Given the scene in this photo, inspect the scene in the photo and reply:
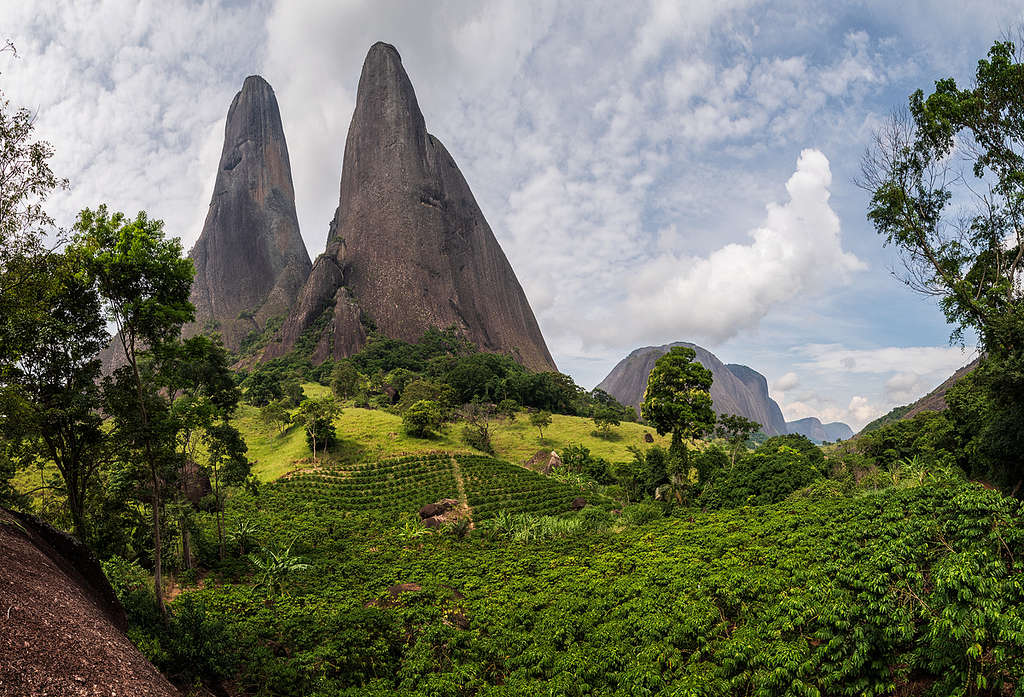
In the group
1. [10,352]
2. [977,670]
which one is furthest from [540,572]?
[10,352]

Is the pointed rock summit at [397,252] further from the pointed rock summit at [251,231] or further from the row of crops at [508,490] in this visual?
the row of crops at [508,490]

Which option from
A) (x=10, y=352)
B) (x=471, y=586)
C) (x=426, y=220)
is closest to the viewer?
(x=10, y=352)

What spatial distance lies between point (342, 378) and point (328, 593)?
4072 cm

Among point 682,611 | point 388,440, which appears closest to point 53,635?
point 682,611

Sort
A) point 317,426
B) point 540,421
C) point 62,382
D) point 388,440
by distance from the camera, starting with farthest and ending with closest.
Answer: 1. point 540,421
2. point 388,440
3. point 317,426
4. point 62,382

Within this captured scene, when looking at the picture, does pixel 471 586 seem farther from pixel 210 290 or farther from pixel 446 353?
pixel 210 290

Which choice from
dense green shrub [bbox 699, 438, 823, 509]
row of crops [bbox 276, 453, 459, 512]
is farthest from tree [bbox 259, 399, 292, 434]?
dense green shrub [bbox 699, 438, 823, 509]

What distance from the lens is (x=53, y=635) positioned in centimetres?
494

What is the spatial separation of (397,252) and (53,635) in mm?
73211

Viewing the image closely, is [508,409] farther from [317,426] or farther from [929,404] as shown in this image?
[929,404]

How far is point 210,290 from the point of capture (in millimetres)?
87562

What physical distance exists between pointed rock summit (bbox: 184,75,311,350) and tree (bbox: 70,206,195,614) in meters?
81.4

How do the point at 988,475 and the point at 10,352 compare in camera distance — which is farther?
the point at 988,475

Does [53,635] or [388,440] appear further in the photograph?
[388,440]
